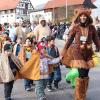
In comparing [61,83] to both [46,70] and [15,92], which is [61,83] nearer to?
[15,92]

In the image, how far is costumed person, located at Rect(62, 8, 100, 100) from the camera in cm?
692

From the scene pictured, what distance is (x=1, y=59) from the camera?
7453mm

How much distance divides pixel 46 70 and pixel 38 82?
0.26 meters

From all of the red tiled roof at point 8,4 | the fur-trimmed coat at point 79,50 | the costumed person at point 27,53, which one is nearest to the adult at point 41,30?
the costumed person at point 27,53

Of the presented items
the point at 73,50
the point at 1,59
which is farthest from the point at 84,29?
the point at 1,59

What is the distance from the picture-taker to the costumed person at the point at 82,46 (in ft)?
22.7

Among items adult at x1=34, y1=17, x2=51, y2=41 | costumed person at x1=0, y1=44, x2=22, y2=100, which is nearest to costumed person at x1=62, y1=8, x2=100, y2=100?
costumed person at x1=0, y1=44, x2=22, y2=100

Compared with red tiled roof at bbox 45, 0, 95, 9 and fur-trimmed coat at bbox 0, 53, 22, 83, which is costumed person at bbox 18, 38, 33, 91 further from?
red tiled roof at bbox 45, 0, 95, 9

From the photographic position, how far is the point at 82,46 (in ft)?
22.6

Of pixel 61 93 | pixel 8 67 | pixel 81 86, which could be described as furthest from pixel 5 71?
pixel 61 93

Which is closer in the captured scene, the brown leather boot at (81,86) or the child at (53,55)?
the brown leather boot at (81,86)

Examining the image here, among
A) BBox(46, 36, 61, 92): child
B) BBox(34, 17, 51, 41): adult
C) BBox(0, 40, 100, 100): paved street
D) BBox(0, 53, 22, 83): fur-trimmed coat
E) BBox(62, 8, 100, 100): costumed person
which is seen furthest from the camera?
BBox(34, 17, 51, 41): adult

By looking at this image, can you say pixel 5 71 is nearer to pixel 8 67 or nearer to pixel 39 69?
pixel 8 67

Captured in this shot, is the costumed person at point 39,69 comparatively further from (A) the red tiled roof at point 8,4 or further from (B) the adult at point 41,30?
(A) the red tiled roof at point 8,4
